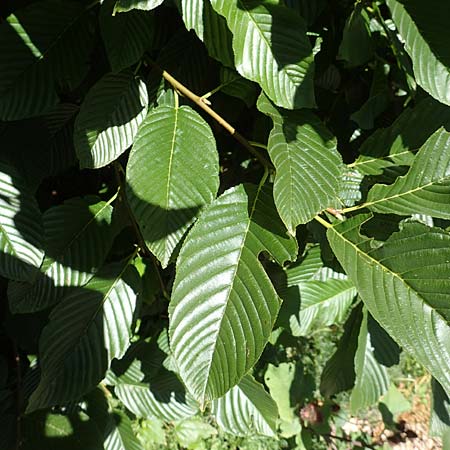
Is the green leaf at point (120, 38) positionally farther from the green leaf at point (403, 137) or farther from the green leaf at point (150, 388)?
the green leaf at point (150, 388)

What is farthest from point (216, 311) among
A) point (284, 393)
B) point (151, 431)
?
point (284, 393)

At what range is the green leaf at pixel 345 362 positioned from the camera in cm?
151

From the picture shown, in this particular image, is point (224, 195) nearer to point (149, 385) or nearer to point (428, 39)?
point (428, 39)

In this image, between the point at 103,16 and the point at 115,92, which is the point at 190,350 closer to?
the point at 115,92

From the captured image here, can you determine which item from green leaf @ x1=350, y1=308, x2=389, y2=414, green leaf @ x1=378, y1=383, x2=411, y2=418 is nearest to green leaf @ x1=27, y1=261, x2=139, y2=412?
green leaf @ x1=350, y1=308, x2=389, y2=414

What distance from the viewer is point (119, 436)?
1.77 m

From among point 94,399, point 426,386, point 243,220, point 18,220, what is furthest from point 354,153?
point 426,386

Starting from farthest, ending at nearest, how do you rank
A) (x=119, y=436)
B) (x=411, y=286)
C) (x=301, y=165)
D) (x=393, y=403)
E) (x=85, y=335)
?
(x=393, y=403) → (x=119, y=436) → (x=85, y=335) → (x=301, y=165) → (x=411, y=286)

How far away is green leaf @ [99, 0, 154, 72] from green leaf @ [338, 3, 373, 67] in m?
0.43

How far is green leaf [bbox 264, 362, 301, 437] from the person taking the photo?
9.86 feet

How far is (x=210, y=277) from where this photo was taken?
37.1 inches

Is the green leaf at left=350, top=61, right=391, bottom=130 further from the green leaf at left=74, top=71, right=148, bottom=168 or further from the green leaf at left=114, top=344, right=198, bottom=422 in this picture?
the green leaf at left=114, top=344, right=198, bottom=422

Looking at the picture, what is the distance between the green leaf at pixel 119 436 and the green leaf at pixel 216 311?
96 cm

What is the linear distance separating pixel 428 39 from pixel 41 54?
80 cm
